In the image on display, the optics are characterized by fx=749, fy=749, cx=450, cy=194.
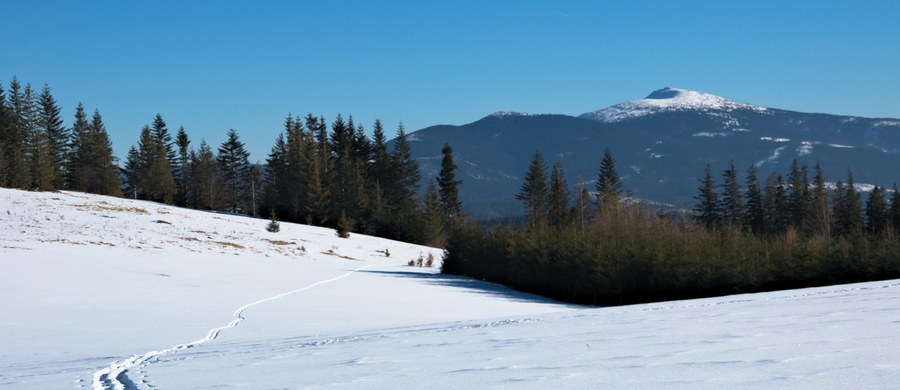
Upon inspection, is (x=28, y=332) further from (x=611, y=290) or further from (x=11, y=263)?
(x=611, y=290)

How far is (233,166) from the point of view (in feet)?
327

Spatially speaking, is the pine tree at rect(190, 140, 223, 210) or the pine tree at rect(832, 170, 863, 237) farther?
the pine tree at rect(190, 140, 223, 210)

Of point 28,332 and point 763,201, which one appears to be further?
point 763,201

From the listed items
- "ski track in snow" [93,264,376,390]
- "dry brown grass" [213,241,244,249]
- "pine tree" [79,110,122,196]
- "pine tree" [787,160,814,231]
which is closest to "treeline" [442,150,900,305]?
"dry brown grass" [213,241,244,249]

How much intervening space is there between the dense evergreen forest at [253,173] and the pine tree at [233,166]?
0.43ft

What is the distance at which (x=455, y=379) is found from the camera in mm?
6949

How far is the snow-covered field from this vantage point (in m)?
6.64

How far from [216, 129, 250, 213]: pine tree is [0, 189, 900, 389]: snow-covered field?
65.1 m

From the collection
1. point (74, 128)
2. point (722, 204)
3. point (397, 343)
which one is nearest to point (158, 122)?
point (74, 128)

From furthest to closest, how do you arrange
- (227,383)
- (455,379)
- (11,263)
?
(11,263) → (227,383) → (455,379)

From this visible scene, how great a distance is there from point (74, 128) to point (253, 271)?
2593 inches

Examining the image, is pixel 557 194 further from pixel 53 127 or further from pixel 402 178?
pixel 53 127

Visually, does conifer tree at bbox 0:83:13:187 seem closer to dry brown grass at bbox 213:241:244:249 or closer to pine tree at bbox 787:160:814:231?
dry brown grass at bbox 213:241:244:249

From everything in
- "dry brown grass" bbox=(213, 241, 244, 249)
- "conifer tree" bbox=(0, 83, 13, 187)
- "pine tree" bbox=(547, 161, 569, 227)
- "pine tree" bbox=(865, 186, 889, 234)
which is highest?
"conifer tree" bbox=(0, 83, 13, 187)
